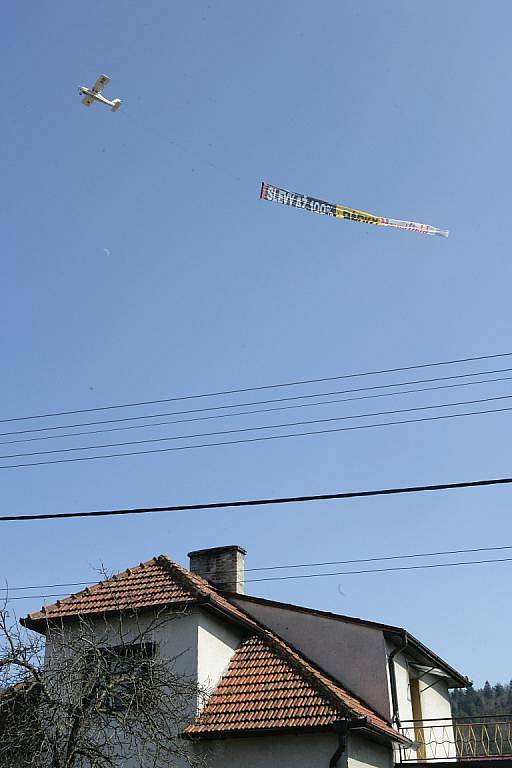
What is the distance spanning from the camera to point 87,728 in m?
11.8

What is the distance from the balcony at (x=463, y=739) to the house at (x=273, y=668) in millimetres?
74

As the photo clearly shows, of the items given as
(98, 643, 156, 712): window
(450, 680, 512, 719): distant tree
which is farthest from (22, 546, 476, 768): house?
(450, 680, 512, 719): distant tree

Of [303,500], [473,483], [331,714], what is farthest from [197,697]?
[473,483]

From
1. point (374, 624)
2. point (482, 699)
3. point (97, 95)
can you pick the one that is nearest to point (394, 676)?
point (374, 624)

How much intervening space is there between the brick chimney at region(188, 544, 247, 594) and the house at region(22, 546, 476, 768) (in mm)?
25

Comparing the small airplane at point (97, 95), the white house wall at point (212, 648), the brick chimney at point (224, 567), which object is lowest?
the white house wall at point (212, 648)

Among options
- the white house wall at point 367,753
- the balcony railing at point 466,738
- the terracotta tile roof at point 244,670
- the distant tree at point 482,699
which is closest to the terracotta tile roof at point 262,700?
the terracotta tile roof at point 244,670

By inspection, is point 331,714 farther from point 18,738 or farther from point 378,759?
point 18,738

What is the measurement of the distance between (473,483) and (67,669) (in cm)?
628

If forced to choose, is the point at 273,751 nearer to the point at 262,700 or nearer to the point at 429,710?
the point at 262,700

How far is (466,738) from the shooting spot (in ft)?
61.4

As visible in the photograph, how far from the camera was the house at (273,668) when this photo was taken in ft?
47.4

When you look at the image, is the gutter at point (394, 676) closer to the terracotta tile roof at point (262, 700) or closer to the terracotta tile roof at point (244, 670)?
the terracotta tile roof at point (244, 670)

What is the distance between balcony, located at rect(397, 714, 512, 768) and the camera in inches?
689
